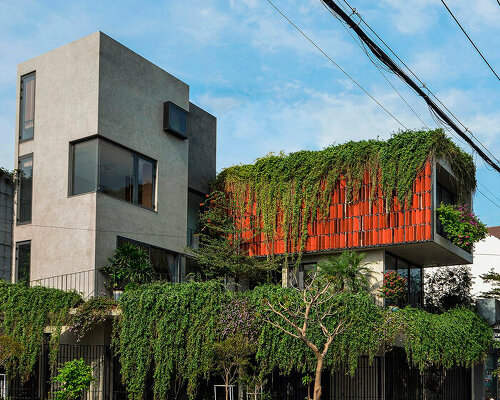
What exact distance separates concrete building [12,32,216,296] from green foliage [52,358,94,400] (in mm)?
2940

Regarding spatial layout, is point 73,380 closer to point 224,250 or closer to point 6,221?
point 6,221

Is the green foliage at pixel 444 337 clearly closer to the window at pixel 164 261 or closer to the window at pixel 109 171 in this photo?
the window at pixel 164 261

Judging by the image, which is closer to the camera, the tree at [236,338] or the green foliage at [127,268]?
the tree at [236,338]

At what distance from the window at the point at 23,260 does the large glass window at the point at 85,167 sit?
2624 millimetres

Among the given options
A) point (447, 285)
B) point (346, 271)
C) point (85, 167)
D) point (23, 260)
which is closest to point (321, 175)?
point (346, 271)

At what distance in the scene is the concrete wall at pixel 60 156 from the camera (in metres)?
21.0

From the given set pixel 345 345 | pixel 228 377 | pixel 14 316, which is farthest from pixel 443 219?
pixel 14 316

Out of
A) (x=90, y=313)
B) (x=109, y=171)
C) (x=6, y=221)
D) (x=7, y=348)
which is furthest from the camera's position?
(x=6, y=221)

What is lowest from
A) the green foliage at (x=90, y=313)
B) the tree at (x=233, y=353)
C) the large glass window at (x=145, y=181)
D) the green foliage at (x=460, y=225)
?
the tree at (x=233, y=353)

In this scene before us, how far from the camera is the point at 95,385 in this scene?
64.3 feet

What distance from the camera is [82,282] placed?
812 inches

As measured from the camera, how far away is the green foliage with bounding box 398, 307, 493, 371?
20703 mm

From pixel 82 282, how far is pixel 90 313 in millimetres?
1833

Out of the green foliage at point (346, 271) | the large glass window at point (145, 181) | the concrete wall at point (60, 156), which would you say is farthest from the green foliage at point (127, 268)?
the green foliage at point (346, 271)
